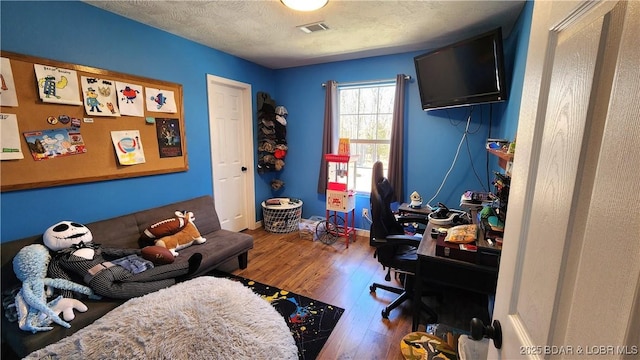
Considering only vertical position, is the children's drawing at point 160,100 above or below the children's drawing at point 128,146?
above

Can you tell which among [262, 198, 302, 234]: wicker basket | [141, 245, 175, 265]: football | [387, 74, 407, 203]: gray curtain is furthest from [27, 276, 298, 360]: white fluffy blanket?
[387, 74, 407, 203]: gray curtain

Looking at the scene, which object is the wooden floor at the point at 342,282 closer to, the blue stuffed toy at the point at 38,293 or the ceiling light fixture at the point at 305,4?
the blue stuffed toy at the point at 38,293

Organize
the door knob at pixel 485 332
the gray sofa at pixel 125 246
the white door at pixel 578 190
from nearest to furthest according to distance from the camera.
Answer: the white door at pixel 578 190
the door knob at pixel 485 332
the gray sofa at pixel 125 246

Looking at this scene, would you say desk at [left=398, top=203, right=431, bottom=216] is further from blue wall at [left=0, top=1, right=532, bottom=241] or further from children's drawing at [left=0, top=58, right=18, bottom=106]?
children's drawing at [left=0, top=58, right=18, bottom=106]

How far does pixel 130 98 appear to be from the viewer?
2455mm

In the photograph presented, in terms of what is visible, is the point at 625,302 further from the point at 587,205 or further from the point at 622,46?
the point at 622,46

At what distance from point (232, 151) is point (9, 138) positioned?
2.15 metres

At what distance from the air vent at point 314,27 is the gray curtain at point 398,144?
48.7 inches

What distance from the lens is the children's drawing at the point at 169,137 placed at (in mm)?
2730

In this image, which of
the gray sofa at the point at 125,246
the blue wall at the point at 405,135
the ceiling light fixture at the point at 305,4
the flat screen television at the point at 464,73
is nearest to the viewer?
the gray sofa at the point at 125,246

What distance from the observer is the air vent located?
98.9 inches

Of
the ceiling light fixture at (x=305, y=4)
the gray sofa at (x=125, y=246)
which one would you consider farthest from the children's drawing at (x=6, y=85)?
the ceiling light fixture at (x=305, y=4)

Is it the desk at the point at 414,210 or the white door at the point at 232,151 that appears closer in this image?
the desk at the point at 414,210

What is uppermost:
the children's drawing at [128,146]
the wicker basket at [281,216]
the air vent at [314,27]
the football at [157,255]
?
the air vent at [314,27]
